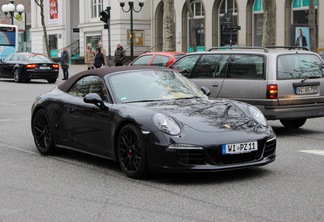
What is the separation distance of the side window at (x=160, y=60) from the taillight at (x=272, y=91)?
10.5 m

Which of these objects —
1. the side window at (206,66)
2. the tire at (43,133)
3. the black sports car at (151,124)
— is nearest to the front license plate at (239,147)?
the black sports car at (151,124)

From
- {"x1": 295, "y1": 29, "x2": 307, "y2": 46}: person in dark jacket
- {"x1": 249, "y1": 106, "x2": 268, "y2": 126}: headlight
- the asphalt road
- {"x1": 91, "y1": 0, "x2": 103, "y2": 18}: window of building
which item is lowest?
the asphalt road

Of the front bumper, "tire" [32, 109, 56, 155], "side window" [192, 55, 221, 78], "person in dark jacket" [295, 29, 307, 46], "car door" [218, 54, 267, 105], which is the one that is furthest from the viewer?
"person in dark jacket" [295, 29, 307, 46]

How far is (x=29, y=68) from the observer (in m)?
30.8

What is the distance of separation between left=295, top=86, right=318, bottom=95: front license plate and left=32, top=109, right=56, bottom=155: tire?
450 cm

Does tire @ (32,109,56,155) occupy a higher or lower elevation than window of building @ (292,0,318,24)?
lower

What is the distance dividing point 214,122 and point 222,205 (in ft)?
4.69

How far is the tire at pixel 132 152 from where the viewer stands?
7.41 m

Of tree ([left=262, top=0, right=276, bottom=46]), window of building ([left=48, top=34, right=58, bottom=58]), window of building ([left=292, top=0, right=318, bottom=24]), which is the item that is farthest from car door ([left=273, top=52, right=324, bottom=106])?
window of building ([left=48, top=34, right=58, bottom=58])

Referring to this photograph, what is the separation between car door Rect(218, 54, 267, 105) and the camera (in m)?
11.6

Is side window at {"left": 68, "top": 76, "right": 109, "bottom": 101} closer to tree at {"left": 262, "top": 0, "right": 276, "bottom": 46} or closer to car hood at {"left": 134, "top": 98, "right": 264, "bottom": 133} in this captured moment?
car hood at {"left": 134, "top": 98, "right": 264, "bottom": 133}

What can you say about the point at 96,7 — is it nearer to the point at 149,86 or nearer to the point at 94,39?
the point at 94,39

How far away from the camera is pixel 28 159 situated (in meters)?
9.26

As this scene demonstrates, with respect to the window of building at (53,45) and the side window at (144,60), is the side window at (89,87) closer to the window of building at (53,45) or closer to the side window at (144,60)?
the side window at (144,60)
